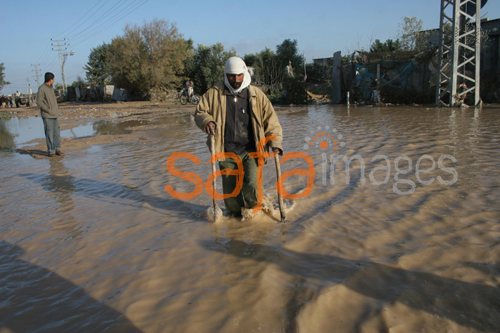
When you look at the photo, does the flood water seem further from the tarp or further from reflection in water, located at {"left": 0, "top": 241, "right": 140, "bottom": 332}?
the tarp

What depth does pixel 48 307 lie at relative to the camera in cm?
236

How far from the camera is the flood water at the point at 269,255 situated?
2.14m

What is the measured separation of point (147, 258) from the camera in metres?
2.99

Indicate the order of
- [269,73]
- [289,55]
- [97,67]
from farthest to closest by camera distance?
[97,67]
[289,55]
[269,73]

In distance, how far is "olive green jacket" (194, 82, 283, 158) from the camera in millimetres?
3420

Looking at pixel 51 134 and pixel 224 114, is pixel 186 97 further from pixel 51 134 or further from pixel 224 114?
pixel 224 114

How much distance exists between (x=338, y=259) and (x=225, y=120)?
1735mm

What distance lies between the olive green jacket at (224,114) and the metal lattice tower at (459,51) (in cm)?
1278

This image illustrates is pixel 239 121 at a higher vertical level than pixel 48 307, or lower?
higher

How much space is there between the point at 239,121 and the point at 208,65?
3553cm

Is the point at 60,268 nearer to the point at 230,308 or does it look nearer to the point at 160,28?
the point at 230,308

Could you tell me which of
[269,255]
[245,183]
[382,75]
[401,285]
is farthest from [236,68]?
[382,75]

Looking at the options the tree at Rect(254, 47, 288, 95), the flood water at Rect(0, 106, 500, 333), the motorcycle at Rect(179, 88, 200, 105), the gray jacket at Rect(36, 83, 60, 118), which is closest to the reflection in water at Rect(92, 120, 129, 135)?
the gray jacket at Rect(36, 83, 60, 118)

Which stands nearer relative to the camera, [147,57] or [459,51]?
[459,51]
